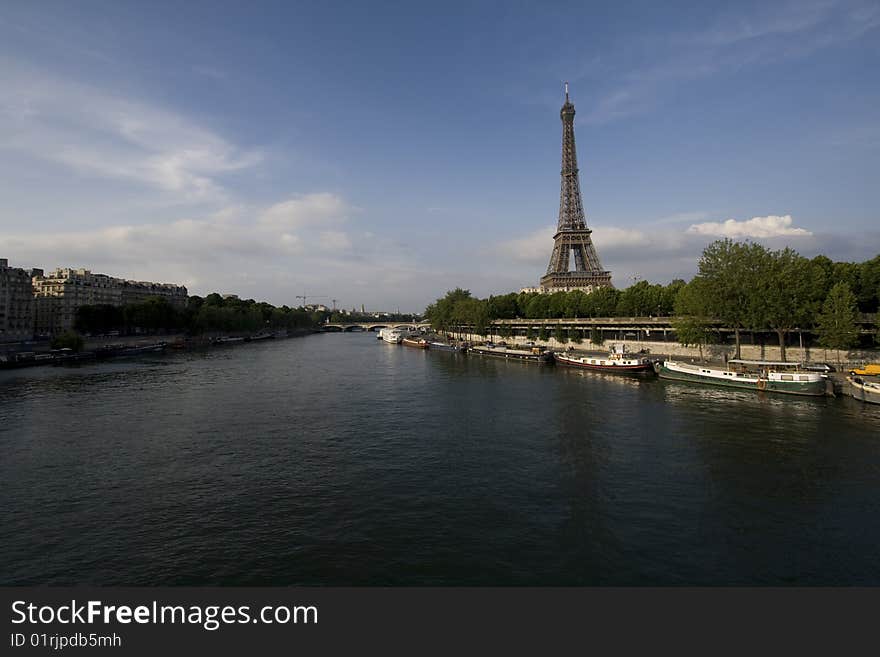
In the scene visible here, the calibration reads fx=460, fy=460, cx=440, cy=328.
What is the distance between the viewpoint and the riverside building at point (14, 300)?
3703 inches

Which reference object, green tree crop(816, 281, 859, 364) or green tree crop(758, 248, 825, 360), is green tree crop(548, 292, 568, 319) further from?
green tree crop(816, 281, 859, 364)

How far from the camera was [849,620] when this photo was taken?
9.20m

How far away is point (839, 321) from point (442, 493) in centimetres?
4300

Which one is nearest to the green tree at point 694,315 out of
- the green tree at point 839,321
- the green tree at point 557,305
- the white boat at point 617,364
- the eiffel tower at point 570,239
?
the white boat at point 617,364

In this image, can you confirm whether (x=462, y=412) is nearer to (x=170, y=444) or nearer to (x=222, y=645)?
(x=170, y=444)

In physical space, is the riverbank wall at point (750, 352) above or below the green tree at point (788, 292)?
below

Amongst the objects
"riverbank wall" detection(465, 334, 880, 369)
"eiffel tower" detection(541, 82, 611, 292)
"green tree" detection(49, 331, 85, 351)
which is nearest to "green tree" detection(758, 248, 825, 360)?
"riverbank wall" detection(465, 334, 880, 369)

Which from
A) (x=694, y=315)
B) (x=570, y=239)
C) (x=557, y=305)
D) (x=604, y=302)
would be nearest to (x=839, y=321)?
(x=694, y=315)

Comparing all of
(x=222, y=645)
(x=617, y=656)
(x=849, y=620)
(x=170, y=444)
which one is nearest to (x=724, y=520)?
(x=849, y=620)

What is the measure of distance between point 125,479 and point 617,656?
1911 centimetres

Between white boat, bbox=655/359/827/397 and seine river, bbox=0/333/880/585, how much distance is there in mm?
1835

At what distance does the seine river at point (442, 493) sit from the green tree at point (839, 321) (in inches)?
444

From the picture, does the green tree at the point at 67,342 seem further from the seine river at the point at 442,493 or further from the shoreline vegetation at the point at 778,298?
the shoreline vegetation at the point at 778,298

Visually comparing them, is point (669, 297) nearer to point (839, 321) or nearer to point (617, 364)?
point (617, 364)
